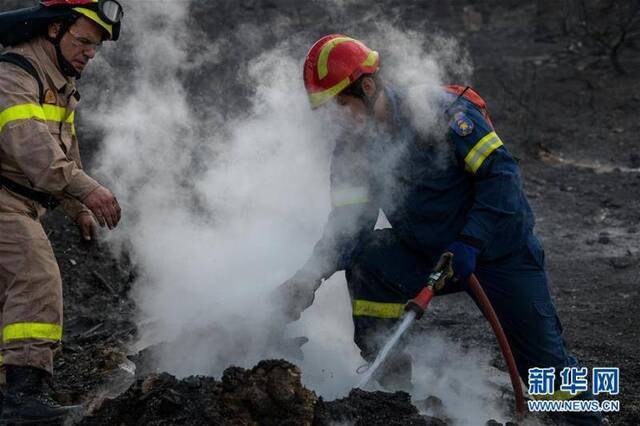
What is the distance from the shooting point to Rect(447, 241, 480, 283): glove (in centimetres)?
347

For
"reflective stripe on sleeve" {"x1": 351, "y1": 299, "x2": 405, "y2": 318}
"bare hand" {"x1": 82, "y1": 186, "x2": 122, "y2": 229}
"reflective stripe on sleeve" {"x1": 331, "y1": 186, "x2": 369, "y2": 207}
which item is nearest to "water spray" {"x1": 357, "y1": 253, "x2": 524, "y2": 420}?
"reflective stripe on sleeve" {"x1": 351, "y1": 299, "x2": 405, "y2": 318}

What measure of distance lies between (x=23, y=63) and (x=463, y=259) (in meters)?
2.28

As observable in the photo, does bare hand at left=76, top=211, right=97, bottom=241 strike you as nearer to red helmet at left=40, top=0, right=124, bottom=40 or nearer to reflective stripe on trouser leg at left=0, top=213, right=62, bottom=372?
reflective stripe on trouser leg at left=0, top=213, right=62, bottom=372

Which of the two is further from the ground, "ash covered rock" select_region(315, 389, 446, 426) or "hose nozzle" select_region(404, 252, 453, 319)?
"hose nozzle" select_region(404, 252, 453, 319)

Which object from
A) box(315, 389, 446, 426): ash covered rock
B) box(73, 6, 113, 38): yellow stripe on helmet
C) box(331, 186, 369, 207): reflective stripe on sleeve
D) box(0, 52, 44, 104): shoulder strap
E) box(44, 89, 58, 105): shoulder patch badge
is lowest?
box(315, 389, 446, 426): ash covered rock

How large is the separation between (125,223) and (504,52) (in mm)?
9710

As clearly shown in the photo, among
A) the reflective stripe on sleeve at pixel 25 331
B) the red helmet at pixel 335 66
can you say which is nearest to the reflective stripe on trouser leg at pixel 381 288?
the red helmet at pixel 335 66

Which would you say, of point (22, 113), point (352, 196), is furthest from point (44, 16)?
point (352, 196)

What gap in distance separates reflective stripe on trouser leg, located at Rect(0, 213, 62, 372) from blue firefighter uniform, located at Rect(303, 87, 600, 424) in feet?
4.32

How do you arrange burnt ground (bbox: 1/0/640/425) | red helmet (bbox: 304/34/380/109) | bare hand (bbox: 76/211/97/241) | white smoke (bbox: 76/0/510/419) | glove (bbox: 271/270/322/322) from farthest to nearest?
white smoke (bbox: 76/0/510/419)
bare hand (bbox: 76/211/97/241)
glove (bbox: 271/270/322/322)
red helmet (bbox: 304/34/380/109)
burnt ground (bbox: 1/0/640/425)

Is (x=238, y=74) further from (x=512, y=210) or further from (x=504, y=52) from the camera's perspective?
(x=512, y=210)

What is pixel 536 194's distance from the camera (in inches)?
341

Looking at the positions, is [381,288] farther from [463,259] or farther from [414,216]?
[463,259]

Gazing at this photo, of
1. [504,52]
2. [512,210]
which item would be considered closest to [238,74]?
[504,52]
